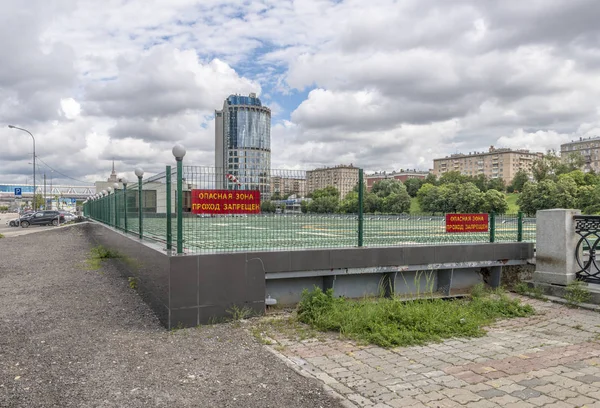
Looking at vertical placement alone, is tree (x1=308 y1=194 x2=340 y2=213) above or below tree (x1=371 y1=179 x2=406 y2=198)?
below

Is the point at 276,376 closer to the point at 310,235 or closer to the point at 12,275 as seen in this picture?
the point at 310,235

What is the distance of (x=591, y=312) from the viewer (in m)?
8.34

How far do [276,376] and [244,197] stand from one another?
3.36 metres

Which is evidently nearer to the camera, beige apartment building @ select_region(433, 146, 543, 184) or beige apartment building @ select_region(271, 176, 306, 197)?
beige apartment building @ select_region(271, 176, 306, 197)

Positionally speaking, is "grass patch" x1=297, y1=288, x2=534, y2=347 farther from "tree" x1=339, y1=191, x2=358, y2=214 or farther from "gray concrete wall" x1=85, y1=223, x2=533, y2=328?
"tree" x1=339, y1=191, x2=358, y2=214

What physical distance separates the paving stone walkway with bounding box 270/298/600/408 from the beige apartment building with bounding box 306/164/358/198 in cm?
309

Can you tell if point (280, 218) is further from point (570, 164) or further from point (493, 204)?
point (570, 164)

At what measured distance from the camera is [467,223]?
404 inches

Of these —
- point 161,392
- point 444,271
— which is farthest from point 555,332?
point 161,392

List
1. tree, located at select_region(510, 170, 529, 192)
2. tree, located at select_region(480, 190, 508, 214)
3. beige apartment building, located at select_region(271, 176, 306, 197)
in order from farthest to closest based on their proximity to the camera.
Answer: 1. tree, located at select_region(510, 170, 529, 192)
2. tree, located at select_region(480, 190, 508, 214)
3. beige apartment building, located at select_region(271, 176, 306, 197)

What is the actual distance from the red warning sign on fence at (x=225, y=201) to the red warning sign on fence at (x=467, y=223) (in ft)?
15.1

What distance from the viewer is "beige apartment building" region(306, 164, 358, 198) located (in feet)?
27.5

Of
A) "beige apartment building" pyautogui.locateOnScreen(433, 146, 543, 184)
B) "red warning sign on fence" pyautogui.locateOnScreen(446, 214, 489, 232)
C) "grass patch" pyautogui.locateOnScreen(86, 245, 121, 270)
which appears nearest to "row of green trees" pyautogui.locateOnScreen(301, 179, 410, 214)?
"red warning sign on fence" pyautogui.locateOnScreen(446, 214, 489, 232)

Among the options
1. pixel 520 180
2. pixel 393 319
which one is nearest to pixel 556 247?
pixel 393 319
